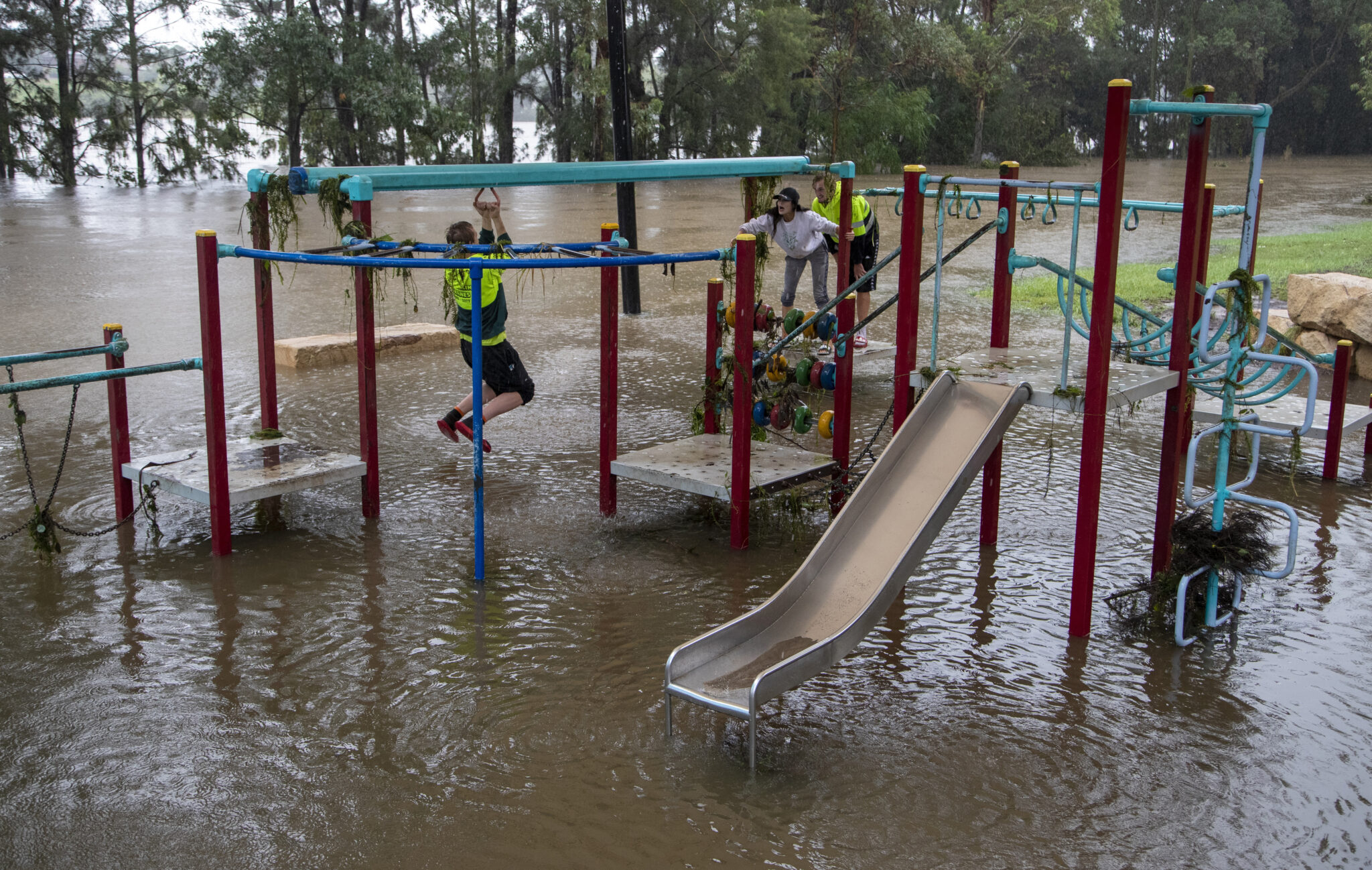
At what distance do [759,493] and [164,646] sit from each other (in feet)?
9.52

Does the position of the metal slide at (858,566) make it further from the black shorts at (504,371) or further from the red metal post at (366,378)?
the red metal post at (366,378)

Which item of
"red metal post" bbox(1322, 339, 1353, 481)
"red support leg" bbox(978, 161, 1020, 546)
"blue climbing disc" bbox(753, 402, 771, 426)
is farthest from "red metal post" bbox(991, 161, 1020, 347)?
"red metal post" bbox(1322, 339, 1353, 481)

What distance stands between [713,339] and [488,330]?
1.40 metres

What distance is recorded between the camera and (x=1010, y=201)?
18.9 feet

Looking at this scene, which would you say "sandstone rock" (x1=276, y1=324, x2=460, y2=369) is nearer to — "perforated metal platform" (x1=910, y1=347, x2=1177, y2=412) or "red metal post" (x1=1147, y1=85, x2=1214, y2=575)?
"perforated metal platform" (x1=910, y1=347, x2=1177, y2=412)

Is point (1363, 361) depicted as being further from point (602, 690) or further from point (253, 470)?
point (253, 470)

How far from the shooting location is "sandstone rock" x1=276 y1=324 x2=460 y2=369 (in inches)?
400

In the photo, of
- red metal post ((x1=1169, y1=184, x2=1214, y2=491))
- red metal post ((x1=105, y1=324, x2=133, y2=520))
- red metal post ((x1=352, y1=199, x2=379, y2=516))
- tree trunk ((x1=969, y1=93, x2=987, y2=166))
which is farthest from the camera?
tree trunk ((x1=969, y1=93, x2=987, y2=166))

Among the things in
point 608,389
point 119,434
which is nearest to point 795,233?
point 608,389

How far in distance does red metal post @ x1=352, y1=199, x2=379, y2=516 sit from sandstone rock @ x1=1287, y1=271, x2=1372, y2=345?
7969mm

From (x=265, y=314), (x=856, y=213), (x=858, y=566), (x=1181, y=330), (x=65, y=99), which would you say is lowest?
(x=858, y=566)

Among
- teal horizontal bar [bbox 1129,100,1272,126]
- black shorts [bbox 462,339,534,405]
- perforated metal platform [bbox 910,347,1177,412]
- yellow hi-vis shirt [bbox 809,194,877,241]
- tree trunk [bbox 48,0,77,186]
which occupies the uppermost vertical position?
tree trunk [bbox 48,0,77,186]

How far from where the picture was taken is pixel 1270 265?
1398cm

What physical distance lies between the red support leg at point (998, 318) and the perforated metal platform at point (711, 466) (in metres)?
0.88
